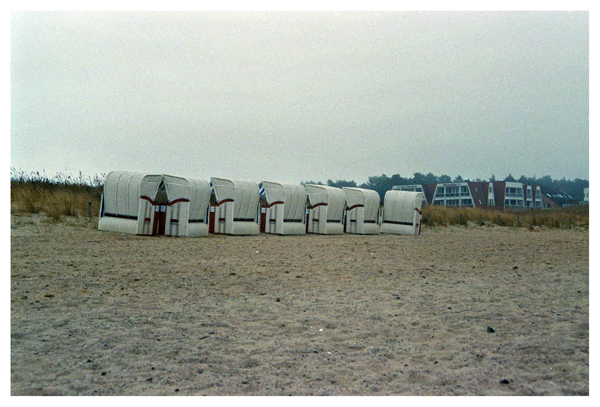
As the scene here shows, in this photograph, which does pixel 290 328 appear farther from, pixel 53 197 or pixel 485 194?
pixel 485 194

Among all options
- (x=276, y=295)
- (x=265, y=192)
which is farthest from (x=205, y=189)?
(x=276, y=295)

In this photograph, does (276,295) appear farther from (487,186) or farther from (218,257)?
(487,186)

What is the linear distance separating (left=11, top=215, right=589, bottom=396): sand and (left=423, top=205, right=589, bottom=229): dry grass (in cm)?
2618

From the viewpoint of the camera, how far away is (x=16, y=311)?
7.12 meters

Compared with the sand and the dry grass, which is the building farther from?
the sand

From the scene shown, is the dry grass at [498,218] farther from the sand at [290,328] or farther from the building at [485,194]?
the building at [485,194]

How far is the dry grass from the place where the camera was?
127 feet

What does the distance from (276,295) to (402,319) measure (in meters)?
2.55

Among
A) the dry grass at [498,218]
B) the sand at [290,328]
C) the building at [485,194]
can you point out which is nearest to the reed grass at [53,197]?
the sand at [290,328]

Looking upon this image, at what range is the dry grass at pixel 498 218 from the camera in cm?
3856

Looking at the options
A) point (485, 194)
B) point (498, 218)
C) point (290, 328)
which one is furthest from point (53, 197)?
point (485, 194)

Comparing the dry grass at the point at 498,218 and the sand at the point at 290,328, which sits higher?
the dry grass at the point at 498,218

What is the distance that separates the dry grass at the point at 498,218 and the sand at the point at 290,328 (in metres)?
26.2

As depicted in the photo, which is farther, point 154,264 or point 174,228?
point 174,228
